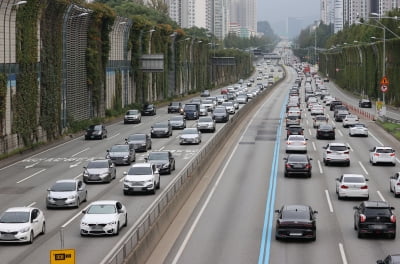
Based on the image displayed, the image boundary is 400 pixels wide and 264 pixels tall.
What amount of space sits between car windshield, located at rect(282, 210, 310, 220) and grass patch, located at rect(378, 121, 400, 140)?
136 ft

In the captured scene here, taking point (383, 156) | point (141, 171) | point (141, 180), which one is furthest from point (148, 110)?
point (141, 180)

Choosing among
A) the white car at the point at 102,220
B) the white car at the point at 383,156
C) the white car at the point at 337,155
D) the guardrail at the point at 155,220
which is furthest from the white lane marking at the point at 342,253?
the white car at the point at 383,156

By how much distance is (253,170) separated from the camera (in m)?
54.8

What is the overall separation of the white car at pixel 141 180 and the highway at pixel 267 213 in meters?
2.82

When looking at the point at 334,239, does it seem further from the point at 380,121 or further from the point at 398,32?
the point at 398,32

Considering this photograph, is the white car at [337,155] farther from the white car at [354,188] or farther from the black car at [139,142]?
the black car at [139,142]

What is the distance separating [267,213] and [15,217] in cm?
1176

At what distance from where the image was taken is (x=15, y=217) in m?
32.6

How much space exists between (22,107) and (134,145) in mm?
10675

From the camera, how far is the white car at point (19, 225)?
32.1 meters

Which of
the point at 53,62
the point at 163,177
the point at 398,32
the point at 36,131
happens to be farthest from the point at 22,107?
the point at 398,32

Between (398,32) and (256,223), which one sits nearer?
(256,223)

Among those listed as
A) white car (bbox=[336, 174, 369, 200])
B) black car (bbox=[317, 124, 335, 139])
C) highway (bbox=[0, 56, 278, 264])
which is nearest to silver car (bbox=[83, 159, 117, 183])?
highway (bbox=[0, 56, 278, 264])

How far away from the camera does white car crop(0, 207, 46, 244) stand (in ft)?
105
